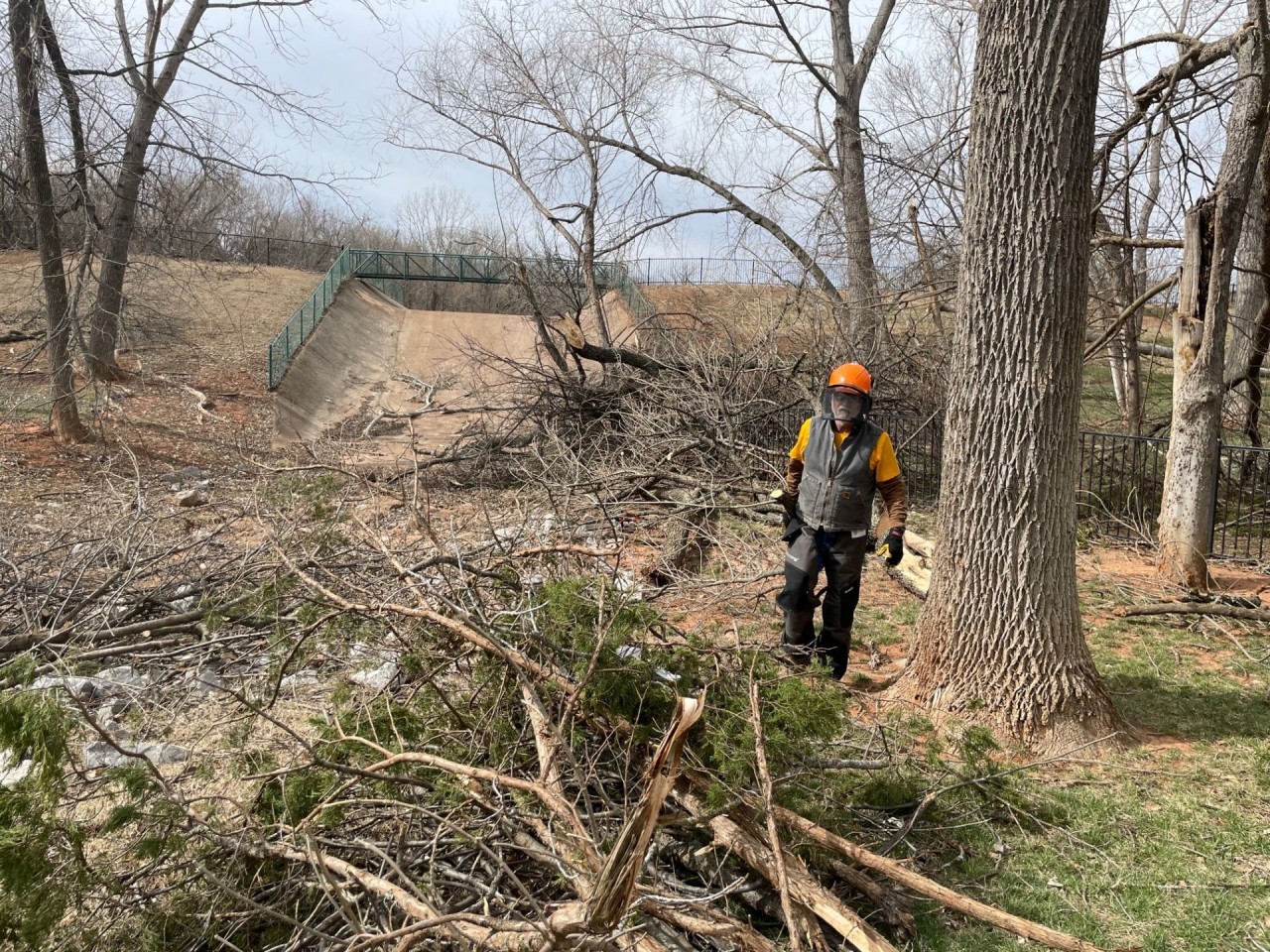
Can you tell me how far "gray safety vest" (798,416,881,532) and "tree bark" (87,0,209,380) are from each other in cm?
1257

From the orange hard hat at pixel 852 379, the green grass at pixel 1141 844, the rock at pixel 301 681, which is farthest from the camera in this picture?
the orange hard hat at pixel 852 379

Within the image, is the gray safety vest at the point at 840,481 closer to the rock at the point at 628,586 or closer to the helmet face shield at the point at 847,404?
the helmet face shield at the point at 847,404

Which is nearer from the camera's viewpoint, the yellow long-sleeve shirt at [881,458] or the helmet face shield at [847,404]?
the helmet face shield at [847,404]

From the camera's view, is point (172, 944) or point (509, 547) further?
point (509, 547)

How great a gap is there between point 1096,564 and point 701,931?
23.0ft

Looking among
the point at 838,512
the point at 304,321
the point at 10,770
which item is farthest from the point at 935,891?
the point at 304,321

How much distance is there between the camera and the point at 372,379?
2322 centimetres

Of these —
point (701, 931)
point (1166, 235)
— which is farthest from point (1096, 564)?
point (701, 931)

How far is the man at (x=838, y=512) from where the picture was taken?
17.3 ft

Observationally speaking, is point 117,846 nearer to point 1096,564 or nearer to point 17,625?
point 17,625

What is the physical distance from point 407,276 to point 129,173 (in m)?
17.2

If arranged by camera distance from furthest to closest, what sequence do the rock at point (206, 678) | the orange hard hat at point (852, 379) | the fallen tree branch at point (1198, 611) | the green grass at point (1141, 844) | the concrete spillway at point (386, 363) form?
the concrete spillway at point (386, 363)
the fallen tree branch at point (1198, 611)
the orange hard hat at point (852, 379)
the rock at point (206, 678)
the green grass at point (1141, 844)

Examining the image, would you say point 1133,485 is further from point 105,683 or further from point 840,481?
point 105,683

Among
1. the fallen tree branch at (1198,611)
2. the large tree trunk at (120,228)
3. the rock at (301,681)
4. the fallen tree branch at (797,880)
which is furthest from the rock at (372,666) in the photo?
the large tree trunk at (120,228)
